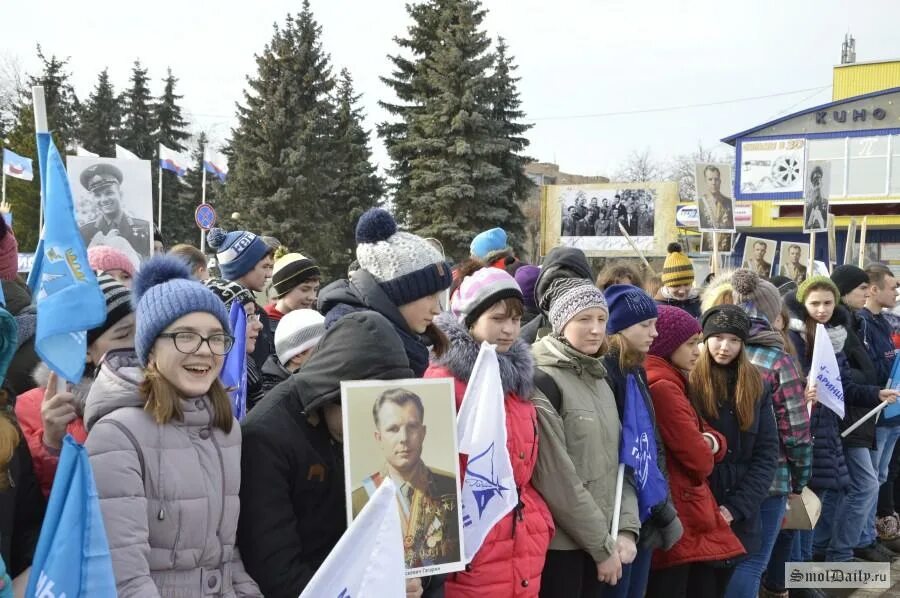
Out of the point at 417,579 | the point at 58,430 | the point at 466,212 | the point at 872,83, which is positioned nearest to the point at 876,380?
the point at 417,579

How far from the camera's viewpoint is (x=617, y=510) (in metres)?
4.07

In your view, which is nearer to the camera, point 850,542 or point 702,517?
point 702,517

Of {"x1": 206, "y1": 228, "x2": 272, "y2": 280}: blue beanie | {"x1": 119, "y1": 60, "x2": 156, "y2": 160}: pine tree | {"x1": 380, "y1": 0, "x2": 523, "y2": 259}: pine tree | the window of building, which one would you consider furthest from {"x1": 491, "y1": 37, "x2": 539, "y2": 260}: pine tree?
{"x1": 206, "y1": 228, "x2": 272, "y2": 280}: blue beanie

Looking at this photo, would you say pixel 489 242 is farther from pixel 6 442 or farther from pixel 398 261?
pixel 6 442

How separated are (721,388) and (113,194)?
6024 millimetres

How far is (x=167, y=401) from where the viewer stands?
2.41 m

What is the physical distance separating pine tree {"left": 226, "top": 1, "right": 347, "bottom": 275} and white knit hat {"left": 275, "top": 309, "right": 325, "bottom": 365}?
109 feet

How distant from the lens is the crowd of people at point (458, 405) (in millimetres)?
2402

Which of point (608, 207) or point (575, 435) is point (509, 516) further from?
point (608, 207)

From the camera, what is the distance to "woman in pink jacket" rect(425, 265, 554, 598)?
338 centimetres

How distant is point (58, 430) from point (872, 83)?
52860 mm

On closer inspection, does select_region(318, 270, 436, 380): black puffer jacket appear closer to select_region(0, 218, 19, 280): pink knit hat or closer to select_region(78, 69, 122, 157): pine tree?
select_region(0, 218, 19, 280): pink knit hat

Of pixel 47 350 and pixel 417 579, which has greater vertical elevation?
pixel 47 350

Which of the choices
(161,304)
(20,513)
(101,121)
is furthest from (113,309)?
(101,121)
